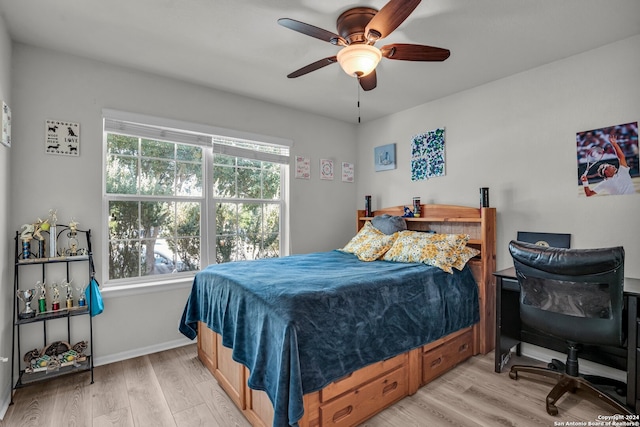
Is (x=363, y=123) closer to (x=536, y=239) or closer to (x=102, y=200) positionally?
(x=536, y=239)

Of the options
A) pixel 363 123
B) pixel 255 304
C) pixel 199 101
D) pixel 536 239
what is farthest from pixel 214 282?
pixel 363 123

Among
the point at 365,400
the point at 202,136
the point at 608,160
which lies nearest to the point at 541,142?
the point at 608,160

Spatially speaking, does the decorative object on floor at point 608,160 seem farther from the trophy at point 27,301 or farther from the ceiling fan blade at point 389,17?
the trophy at point 27,301

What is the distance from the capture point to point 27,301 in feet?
7.43

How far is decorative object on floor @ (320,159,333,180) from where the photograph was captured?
4.02m

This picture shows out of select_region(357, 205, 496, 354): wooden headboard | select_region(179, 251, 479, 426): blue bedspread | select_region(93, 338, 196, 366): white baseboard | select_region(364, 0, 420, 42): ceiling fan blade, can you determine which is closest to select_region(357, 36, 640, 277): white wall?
select_region(357, 205, 496, 354): wooden headboard

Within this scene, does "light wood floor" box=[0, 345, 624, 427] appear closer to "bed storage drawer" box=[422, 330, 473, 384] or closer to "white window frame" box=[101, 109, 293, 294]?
"bed storage drawer" box=[422, 330, 473, 384]

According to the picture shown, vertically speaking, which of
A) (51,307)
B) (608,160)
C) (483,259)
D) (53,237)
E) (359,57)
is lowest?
(51,307)

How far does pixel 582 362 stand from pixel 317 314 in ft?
7.43

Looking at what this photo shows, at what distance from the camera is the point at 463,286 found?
2.58 meters

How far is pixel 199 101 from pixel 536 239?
3307mm

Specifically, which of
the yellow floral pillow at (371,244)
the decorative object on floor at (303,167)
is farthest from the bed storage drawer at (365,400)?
the decorative object on floor at (303,167)

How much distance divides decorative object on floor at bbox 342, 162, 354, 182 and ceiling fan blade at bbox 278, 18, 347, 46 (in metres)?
2.47

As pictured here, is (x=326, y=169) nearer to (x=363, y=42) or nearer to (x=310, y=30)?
(x=363, y=42)
